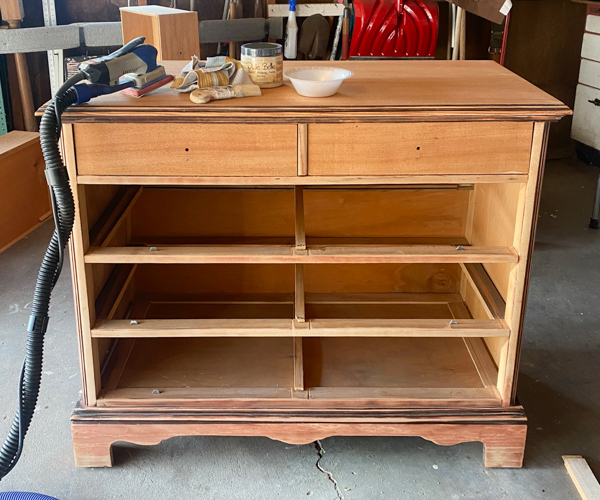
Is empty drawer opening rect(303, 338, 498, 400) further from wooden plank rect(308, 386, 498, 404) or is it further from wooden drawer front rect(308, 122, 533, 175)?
wooden drawer front rect(308, 122, 533, 175)

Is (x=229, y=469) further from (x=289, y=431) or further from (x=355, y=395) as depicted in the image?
(x=355, y=395)

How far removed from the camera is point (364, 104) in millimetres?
1478

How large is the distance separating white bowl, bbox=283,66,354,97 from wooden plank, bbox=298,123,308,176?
13 centimetres

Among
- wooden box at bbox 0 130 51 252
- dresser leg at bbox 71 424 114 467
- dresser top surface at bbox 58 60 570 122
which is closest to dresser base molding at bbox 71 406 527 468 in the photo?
dresser leg at bbox 71 424 114 467

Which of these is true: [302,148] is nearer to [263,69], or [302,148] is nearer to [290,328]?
[263,69]

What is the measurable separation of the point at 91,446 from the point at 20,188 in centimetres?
191

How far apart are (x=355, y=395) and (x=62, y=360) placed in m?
1.12

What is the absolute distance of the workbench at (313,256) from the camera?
4.85 ft

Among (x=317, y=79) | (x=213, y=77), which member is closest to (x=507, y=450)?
A: (x=317, y=79)

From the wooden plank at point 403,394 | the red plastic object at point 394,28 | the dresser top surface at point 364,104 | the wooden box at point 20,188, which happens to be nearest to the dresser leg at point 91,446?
the wooden plank at point 403,394

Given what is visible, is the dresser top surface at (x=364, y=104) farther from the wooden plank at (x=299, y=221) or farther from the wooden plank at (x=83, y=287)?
the wooden plank at (x=299, y=221)

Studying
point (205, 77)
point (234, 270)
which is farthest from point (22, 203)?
point (205, 77)

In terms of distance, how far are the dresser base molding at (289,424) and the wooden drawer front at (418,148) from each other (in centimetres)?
66

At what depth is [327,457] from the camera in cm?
184
